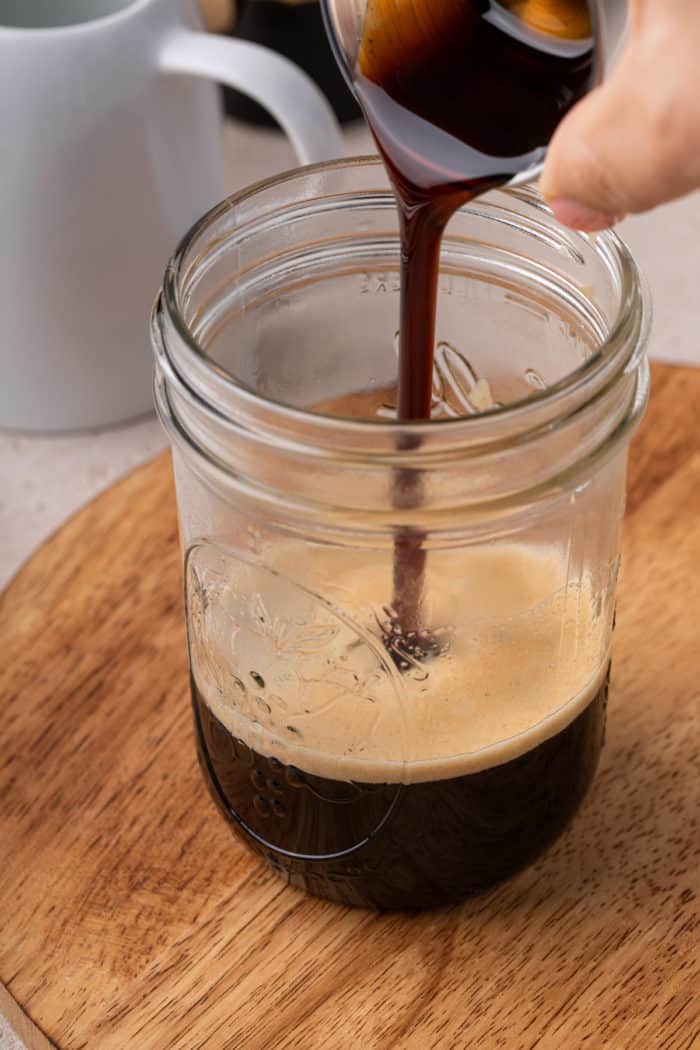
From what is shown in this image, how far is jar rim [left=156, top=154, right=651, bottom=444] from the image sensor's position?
545mm

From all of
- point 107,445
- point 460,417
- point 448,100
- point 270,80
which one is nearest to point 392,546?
point 460,417

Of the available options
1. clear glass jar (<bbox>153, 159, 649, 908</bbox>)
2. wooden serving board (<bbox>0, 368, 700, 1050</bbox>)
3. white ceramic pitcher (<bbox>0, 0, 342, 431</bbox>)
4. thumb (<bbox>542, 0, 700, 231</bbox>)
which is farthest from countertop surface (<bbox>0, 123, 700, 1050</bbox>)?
thumb (<bbox>542, 0, 700, 231</bbox>)

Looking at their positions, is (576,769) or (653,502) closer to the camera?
(576,769)

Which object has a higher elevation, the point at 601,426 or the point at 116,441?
the point at 601,426

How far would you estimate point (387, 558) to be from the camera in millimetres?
633

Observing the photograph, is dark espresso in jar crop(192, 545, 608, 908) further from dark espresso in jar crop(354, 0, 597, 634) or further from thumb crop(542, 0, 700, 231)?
thumb crop(542, 0, 700, 231)

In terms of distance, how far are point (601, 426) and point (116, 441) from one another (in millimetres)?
598

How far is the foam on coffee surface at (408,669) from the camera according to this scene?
0.64 metres

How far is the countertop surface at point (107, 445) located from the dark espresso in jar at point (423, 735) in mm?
409

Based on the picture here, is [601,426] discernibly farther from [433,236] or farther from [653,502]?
[653,502]

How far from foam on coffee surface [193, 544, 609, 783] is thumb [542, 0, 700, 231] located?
0.19 meters

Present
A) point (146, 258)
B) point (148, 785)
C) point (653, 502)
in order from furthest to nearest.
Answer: point (146, 258), point (653, 502), point (148, 785)

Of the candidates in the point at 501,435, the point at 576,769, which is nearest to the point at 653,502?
the point at 576,769

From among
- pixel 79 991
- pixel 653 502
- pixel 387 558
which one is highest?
pixel 387 558
